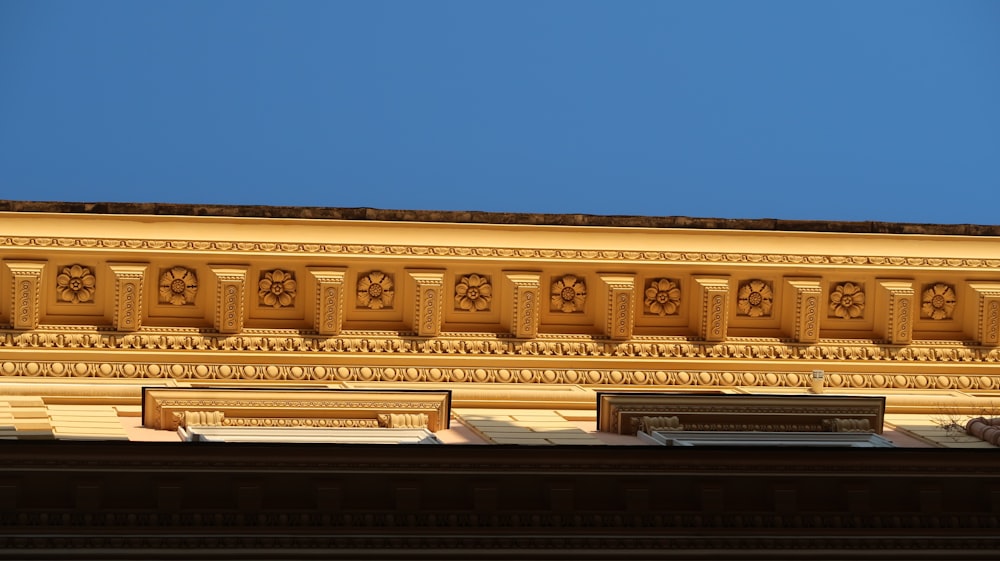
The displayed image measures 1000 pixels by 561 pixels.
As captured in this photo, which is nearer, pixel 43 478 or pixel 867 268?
pixel 43 478

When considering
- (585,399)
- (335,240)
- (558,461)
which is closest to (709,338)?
(585,399)

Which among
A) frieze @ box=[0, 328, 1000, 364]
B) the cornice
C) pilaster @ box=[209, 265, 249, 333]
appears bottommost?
frieze @ box=[0, 328, 1000, 364]

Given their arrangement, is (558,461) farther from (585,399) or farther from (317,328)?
(317,328)

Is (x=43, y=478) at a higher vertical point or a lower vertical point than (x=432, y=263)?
lower

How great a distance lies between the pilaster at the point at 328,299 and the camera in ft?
63.6

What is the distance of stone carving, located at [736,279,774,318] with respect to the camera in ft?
67.3

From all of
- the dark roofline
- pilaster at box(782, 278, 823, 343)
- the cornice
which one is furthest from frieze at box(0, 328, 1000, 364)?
the dark roofline

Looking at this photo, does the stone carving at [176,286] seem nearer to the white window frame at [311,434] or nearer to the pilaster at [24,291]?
the pilaster at [24,291]

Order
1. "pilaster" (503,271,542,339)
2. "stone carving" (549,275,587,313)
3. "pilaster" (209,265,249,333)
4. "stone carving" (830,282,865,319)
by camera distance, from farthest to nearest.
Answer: "stone carving" (830,282,865,319) < "stone carving" (549,275,587,313) < "pilaster" (503,271,542,339) < "pilaster" (209,265,249,333)

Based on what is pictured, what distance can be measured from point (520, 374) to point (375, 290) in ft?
6.78

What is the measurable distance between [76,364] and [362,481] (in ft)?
20.4

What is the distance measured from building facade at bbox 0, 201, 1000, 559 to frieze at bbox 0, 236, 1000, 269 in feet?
0.11

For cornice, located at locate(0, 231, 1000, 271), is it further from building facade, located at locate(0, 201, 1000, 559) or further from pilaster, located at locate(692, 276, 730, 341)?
pilaster, located at locate(692, 276, 730, 341)

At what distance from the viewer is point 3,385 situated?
17844 mm
